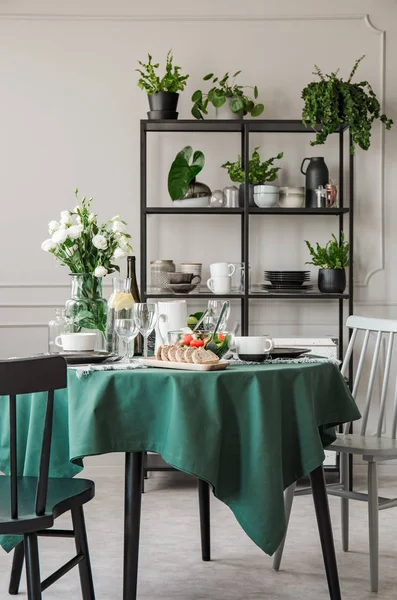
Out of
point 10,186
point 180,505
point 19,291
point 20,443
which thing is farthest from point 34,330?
point 20,443

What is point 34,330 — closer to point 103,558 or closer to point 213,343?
point 103,558

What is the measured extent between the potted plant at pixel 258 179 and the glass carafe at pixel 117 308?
173 cm

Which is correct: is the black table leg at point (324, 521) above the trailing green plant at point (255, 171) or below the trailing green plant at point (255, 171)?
below

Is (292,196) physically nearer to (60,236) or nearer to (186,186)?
(186,186)

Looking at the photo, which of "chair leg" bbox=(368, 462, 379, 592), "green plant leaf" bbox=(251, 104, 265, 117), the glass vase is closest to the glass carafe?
the glass vase

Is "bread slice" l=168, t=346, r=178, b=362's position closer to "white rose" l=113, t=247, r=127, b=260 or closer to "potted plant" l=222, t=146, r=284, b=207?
"white rose" l=113, t=247, r=127, b=260

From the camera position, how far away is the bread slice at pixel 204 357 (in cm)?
223

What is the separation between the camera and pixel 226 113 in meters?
4.45

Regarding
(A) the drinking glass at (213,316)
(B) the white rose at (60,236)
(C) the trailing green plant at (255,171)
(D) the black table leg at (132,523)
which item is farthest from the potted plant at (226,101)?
(D) the black table leg at (132,523)

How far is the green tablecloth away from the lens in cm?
211

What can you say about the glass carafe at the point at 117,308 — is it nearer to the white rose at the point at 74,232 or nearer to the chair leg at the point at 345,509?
the white rose at the point at 74,232

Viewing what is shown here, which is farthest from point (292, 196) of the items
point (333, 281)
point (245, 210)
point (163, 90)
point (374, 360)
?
point (374, 360)

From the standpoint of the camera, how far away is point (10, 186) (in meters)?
4.50

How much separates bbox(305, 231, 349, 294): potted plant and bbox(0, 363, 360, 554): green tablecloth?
6.47ft
